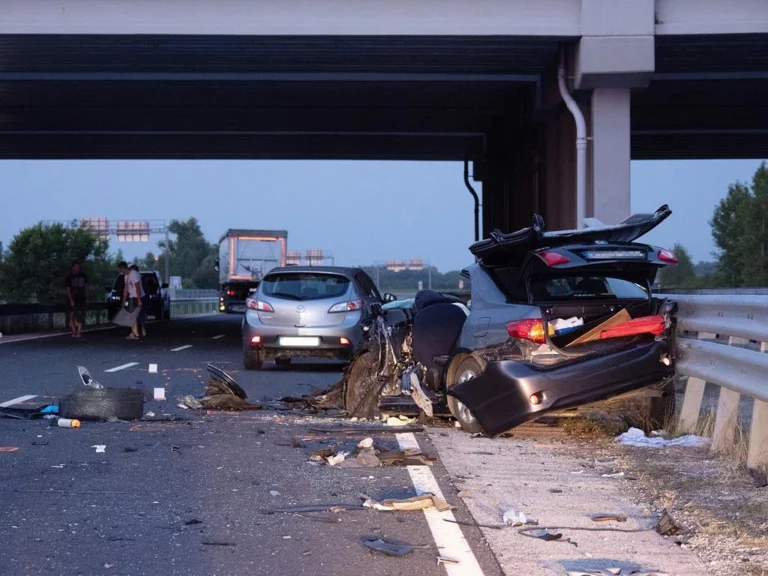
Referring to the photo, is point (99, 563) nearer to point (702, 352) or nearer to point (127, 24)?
point (702, 352)

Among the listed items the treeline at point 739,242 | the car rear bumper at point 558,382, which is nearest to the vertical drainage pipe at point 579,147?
the car rear bumper at point 558,382

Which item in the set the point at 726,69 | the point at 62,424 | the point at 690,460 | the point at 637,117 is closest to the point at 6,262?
the point at 637,117

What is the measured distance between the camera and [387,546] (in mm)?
5320

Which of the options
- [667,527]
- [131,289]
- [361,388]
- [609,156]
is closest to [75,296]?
[131,289]

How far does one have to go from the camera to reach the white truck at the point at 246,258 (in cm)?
4569

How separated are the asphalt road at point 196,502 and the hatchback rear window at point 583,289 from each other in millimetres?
1533

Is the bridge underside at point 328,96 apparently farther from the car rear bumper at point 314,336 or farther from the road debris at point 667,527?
the road debris at point 667,527

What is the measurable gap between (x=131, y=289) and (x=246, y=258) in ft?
70.7

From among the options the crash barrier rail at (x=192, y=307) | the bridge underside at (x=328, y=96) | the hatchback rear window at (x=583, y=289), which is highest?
the bridge underside at (x=328, y=96)

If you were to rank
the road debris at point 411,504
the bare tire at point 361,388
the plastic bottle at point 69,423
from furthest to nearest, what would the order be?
the bare tire at point 361,388, the plastic bottle at point 69,423, the road debris at point 411,504

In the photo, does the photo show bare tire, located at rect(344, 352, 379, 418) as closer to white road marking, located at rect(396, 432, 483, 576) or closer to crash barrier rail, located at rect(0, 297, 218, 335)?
white road marking, located at rect(396, 432, 483, 576)

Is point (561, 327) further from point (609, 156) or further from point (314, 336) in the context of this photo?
point (609, 156)

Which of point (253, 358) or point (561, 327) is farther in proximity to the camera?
point (253, 358)

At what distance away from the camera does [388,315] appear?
10438 millimetres
